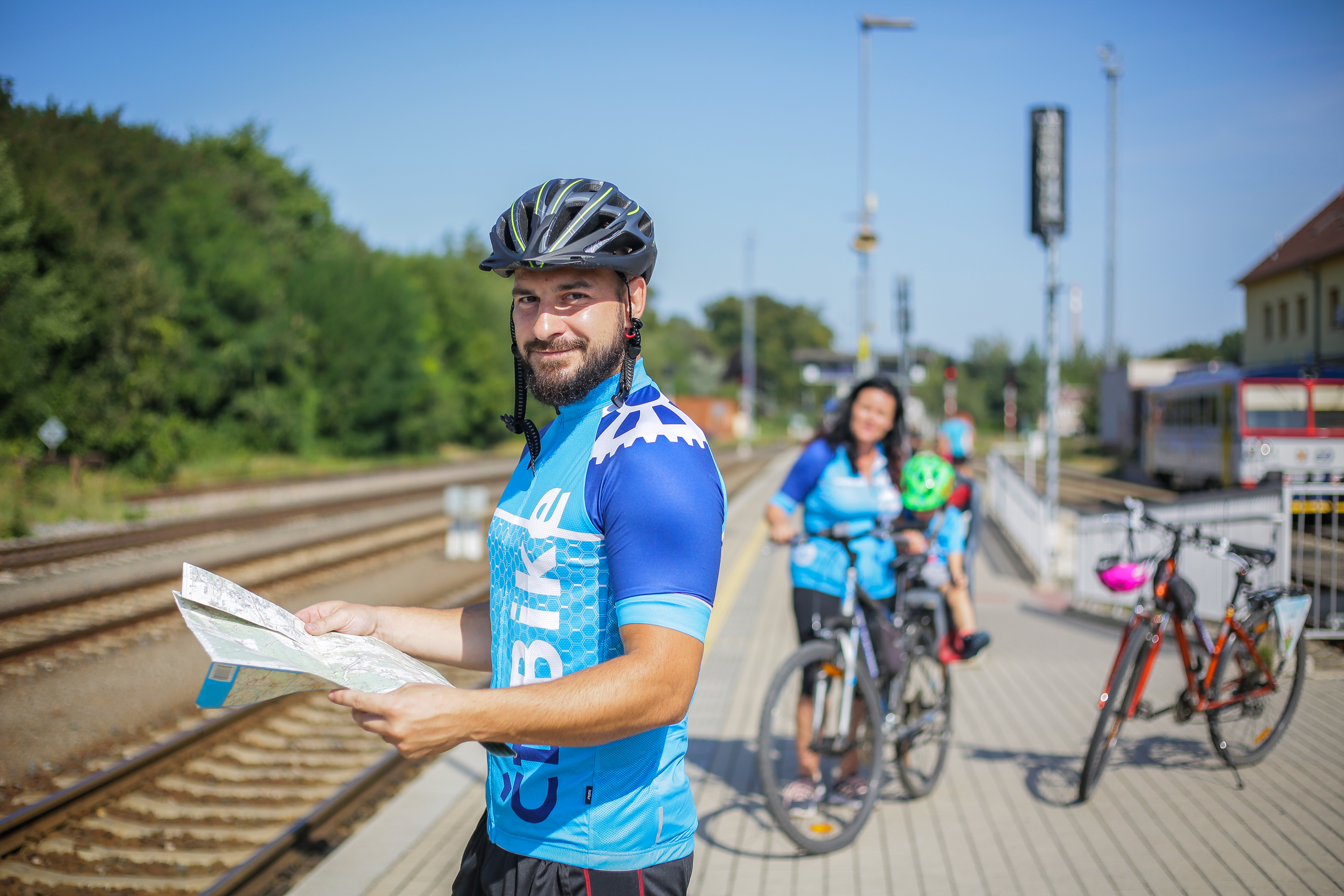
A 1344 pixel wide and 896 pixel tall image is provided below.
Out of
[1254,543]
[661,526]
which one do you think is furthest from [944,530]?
[661,526]

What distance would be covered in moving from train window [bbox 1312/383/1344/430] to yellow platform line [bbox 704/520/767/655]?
1407cm

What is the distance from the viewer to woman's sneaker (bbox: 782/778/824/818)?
4805 mm

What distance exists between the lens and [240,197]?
44.9m

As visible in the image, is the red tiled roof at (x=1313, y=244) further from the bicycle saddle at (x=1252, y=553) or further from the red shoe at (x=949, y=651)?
the red shoe at (x=949, y=651)

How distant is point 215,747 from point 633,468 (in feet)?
19.5

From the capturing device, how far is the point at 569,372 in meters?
2.01

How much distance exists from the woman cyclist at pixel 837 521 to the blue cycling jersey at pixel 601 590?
9.71 ft

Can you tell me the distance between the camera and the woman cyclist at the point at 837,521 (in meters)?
A: 4.93

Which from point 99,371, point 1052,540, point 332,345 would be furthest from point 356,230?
point 1052,540

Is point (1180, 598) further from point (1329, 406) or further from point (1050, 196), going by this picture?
point (1329, 406)

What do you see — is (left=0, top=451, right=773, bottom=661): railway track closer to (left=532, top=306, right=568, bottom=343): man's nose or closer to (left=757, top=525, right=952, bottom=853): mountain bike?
(left=757, top=525, right=952, bottom=853): mountain bike

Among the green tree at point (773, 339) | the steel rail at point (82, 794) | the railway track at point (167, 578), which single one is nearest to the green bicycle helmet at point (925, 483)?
the steel rail at point (82, 794)

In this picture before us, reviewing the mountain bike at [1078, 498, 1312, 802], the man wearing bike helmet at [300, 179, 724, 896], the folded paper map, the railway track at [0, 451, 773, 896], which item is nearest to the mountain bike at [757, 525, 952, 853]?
A: the mountain bike at [1078, 498, 1312, 802]

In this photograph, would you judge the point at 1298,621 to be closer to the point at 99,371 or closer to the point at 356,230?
the point at 99,371
